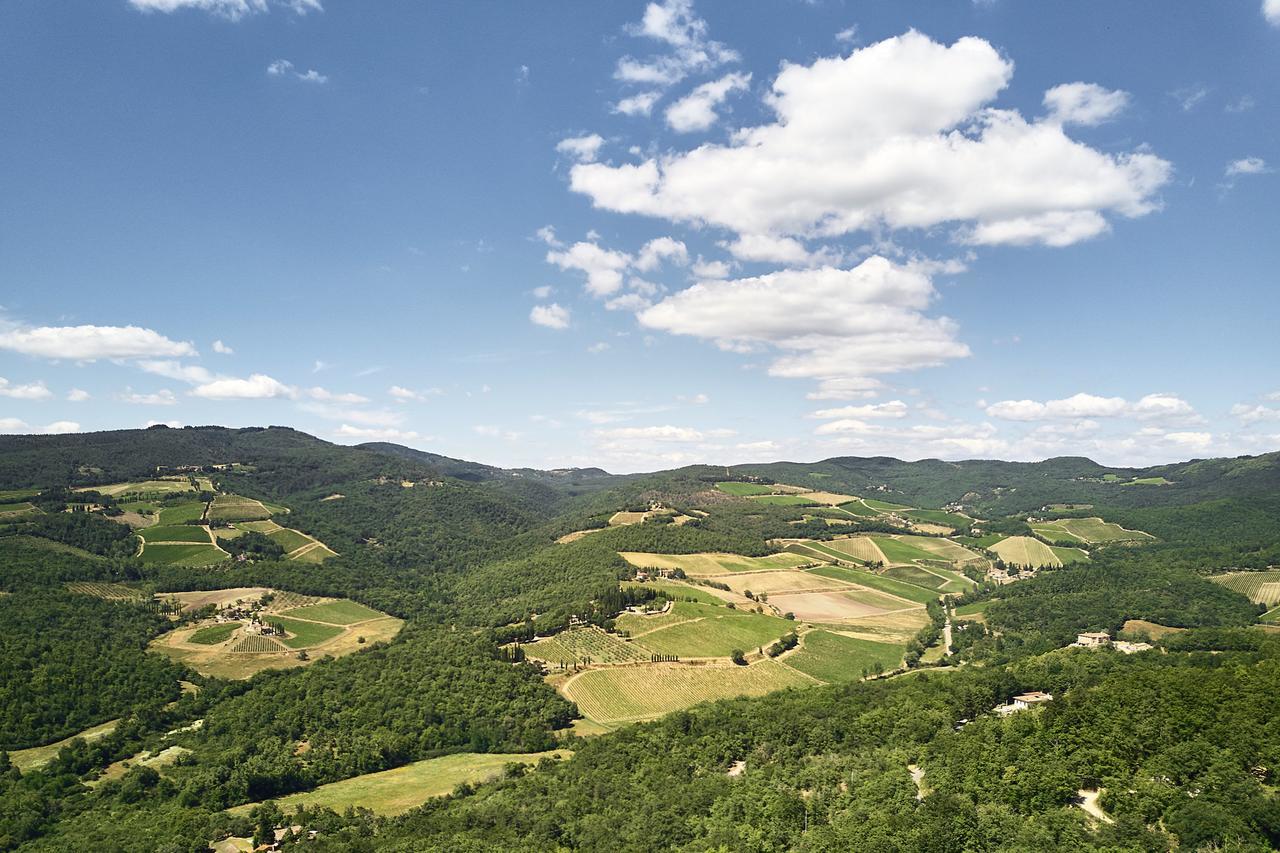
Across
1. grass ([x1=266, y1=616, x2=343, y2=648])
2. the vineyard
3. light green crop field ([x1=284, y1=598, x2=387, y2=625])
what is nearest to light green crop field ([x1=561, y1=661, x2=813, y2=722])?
grass ([x1=266, y1=616, x2=343, y2=648])

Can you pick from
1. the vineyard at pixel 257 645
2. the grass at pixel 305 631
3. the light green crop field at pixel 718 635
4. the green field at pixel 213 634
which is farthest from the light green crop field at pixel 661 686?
the green field at pixel 213 634

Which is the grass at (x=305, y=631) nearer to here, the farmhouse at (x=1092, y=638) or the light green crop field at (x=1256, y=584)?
the farmhouse at (x=1092, y=638)

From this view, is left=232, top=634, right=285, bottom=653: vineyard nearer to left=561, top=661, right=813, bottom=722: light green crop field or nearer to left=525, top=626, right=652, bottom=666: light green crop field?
left=525, top=626, right=652, bottom=666: light green crop field

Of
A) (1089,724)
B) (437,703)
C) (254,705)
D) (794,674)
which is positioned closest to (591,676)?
(437,703)

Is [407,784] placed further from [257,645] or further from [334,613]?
[334,613]

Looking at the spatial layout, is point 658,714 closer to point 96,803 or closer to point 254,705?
point 254,705

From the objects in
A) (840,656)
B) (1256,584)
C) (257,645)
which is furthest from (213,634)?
(1256,584)
